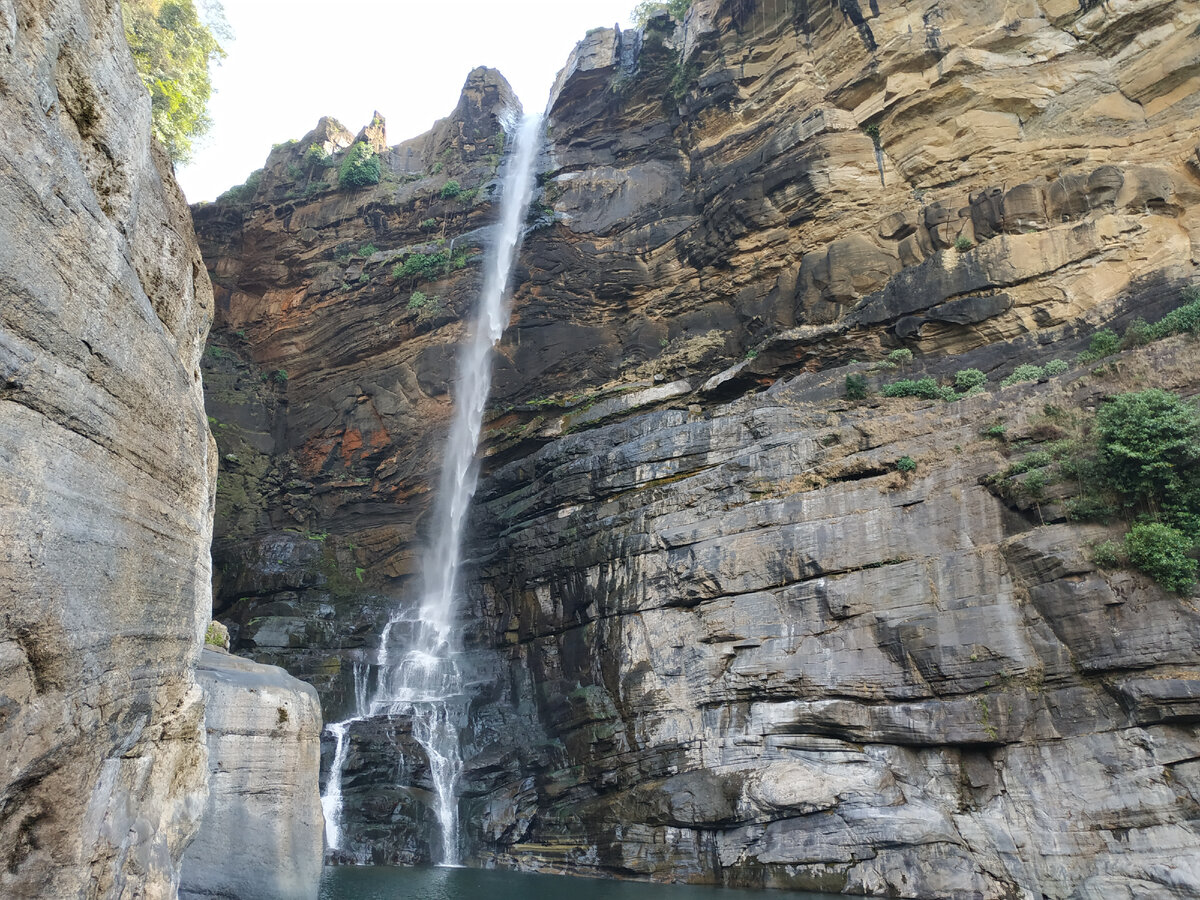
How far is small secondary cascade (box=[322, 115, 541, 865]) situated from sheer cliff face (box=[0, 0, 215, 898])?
14.1 meters

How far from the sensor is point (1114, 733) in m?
13.4

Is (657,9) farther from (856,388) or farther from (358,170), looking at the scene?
(856,388)

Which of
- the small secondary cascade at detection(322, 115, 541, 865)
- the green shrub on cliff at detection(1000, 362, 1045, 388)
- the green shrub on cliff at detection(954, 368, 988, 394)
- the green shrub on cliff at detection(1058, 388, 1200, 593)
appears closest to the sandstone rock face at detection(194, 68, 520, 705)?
the small secondary cascade at detection(322, 115, 541, 865)

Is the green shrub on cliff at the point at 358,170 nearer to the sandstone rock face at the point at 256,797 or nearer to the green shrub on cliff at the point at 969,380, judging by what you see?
the green shrub on cliff at the point at 969,380

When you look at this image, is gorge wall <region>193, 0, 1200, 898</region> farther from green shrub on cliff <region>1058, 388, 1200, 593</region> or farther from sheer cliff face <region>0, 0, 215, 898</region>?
sheer cliff face <region>0, 0, 215, 898</region>

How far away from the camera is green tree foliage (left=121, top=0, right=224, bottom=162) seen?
2027 centimetres

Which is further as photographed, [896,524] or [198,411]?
[896,524]

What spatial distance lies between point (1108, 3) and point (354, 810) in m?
28.9

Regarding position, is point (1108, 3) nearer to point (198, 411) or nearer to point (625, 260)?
point (625, 260)

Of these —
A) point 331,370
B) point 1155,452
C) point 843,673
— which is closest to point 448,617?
point 331,370

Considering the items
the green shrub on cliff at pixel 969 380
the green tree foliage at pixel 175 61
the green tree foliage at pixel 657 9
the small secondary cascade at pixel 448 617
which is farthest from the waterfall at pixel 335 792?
the green tree foliage at pixel 657 9

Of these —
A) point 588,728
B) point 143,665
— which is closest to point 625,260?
point 588,728

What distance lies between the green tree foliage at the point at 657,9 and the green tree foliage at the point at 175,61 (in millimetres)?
18856

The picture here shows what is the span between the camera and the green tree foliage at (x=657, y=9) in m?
34.8
